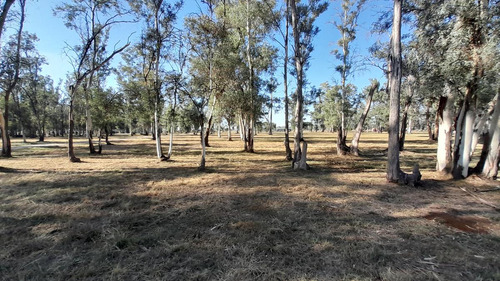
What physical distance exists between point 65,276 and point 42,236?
63.0 inches

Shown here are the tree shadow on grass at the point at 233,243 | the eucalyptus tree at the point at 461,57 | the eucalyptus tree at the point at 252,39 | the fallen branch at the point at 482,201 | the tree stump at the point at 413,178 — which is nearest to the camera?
the tree shadow on grass at the point at 233,243

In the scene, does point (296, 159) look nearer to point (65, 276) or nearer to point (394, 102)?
point (394, 102)

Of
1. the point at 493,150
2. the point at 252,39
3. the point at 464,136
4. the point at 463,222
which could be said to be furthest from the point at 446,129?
the point at 252,39

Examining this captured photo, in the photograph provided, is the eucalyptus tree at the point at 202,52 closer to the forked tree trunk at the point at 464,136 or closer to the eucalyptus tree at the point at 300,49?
the eucalyptus tree at the point at 300,49

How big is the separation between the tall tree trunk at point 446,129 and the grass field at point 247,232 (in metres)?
1.41

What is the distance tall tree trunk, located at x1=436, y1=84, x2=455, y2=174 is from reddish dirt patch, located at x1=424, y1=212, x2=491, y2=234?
4.59 m

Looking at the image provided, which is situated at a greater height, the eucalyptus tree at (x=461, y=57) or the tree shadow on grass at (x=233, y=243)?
the eucalyptus tree at (x=461, y=57)

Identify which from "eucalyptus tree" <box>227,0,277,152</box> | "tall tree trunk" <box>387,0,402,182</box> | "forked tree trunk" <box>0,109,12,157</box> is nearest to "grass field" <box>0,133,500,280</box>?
"tall tree trunk" <box>387,0,402,182</box>

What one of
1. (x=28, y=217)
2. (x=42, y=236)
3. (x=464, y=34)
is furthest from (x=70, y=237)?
(x=464, y=34)

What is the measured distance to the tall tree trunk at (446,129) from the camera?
25.6 ft

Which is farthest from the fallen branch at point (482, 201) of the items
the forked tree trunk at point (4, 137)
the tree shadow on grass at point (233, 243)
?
the forked tree trunk at point (4, 137)

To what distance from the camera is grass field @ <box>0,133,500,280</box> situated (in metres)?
2.74

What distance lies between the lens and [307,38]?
1603cm

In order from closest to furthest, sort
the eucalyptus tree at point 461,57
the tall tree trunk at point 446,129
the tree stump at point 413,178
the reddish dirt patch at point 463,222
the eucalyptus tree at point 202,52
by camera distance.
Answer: the reddish dirt patch at point 463,222 → the eucalyptus tree at point 461,57 → the tree stump at point 413,178 → the tall tree trunk at point 446,129 → the eucalyptus tree at point 202,52
